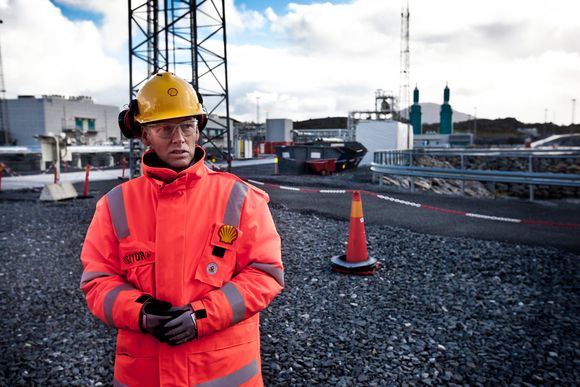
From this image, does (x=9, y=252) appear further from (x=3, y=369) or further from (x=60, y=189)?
(x=60, y=189)

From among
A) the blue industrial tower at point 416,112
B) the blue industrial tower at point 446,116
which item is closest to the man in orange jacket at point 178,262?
the blue industrial tower at point 416,112

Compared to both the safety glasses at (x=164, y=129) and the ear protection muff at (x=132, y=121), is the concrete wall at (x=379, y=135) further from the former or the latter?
the safety glasses at (x=164, y=129)

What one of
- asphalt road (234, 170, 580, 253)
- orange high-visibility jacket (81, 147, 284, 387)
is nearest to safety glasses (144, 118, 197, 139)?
orange high-visibility jacket (81, 147, 284, 387)

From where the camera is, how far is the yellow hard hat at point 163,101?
202 centimetres

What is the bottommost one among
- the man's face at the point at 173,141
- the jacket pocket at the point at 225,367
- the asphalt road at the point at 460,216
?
the asphalt road at the point at 460,216

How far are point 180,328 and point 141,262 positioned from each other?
38cm

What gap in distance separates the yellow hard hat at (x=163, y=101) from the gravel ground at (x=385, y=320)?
7.76 feet

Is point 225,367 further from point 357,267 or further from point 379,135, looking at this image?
point 379,135

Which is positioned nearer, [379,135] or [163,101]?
[163,101]

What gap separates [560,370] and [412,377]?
1212mm

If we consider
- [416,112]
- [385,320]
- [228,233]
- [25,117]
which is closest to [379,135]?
[385,320]

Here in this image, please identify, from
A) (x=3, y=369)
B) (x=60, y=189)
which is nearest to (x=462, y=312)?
(x=3, y=369)

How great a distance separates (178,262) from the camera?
1.83m

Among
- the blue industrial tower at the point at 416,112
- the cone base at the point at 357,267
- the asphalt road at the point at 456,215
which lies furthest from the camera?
the blue industrial tower at the point at 416,112
